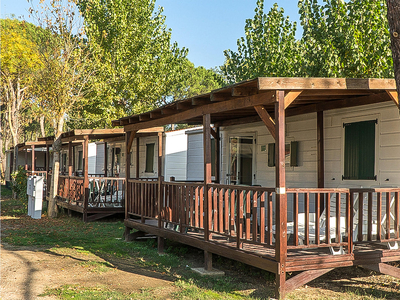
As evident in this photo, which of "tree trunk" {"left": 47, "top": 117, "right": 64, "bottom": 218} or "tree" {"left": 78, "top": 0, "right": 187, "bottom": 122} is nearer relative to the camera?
"tree trunk" {"left": 47, "top": 117, "right": 64, "bottom": 218}

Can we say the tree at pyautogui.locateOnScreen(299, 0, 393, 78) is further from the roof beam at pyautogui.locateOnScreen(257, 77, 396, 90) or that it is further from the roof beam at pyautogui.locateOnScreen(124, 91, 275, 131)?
the roof beam at pyautogui.locateOnScreen(257, 77, 396, 90)

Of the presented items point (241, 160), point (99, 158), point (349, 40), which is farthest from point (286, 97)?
point (99, 158)

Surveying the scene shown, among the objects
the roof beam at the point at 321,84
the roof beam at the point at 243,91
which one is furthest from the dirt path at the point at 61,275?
the roof beam at the point at 321,84

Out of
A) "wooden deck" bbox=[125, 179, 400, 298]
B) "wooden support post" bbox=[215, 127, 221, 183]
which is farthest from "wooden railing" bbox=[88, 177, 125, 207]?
"wooden deck" bbox=[125, 179, 400, 298]

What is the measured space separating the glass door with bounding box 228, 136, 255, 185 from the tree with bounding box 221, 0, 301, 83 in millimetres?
6775

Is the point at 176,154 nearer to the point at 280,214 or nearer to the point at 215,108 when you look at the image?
the point at 215,108

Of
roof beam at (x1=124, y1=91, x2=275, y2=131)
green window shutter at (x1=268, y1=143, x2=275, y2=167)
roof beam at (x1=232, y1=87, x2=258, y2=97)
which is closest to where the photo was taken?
roof beam at (x1=124, y1=91, x2=275, y2=131)

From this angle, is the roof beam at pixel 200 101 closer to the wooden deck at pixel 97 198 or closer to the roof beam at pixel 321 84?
the roof beam at pixel 321 84

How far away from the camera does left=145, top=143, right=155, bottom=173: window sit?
15654 millimetres

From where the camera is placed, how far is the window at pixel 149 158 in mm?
15654

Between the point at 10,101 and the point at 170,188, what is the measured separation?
2238cm

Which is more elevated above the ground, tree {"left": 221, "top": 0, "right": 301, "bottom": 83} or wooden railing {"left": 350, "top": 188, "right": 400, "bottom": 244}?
tree {"left": 221, "top": 0, "right": 301, "bottom": 83}

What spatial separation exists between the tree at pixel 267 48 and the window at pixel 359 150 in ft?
30.0

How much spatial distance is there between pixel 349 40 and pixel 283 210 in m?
9.96
